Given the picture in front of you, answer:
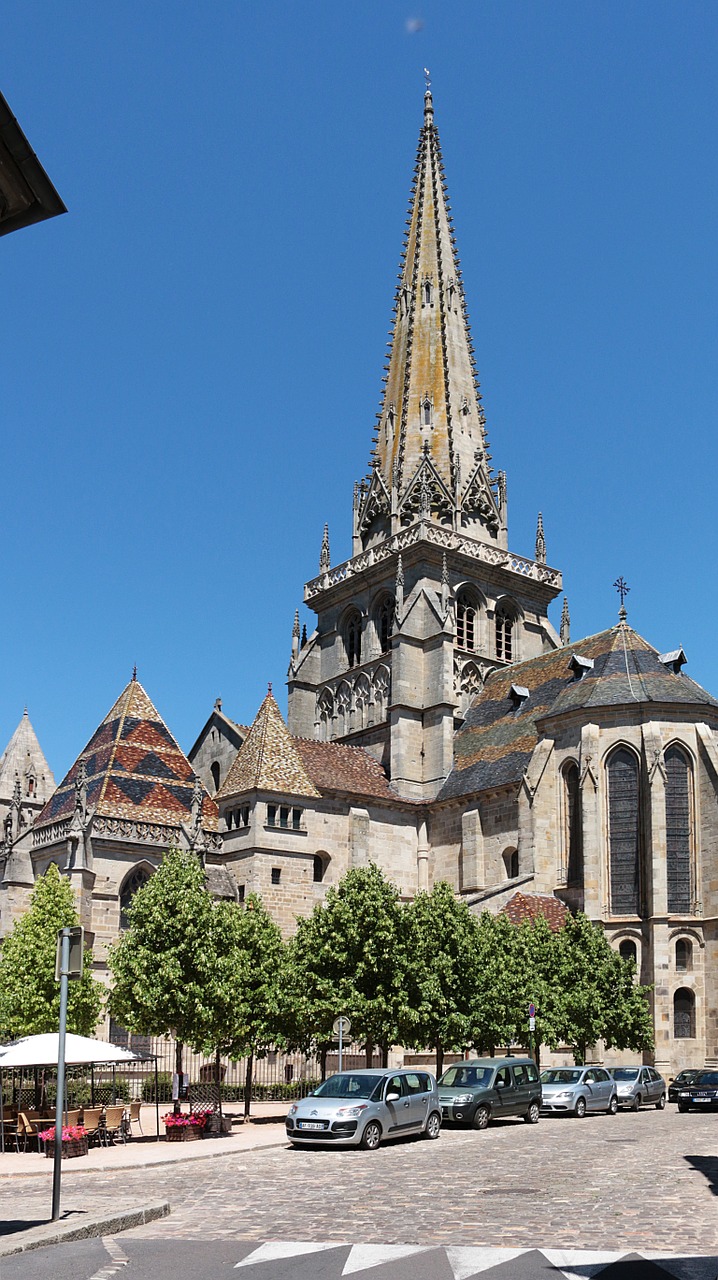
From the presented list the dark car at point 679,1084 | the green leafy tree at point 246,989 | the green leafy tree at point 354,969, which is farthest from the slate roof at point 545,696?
the green leafy tree at point 246,989

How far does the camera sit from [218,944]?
2944cm

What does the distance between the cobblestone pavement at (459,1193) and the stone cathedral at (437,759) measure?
68.1 feet

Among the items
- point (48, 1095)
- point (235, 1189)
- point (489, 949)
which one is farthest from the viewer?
point (489, 949)

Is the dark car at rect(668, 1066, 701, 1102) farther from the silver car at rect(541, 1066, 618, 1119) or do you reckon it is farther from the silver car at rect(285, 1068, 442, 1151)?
the silver car at rect(285, 1068, 442, 1151)

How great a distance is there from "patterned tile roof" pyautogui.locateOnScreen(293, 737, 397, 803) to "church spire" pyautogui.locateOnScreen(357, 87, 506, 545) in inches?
506

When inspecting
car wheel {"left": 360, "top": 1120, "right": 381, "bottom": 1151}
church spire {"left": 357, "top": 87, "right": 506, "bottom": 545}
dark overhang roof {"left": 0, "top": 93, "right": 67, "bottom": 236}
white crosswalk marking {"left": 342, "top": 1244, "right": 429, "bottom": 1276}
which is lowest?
car wheel {"left": 360, "top": 1120, "right": 381, "bottom": 1151}

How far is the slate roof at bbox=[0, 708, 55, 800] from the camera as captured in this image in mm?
68562

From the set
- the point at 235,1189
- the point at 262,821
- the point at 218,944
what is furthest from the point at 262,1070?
the point at 235,1189

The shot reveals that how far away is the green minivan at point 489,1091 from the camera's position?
82.2 feet

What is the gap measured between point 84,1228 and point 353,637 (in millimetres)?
51852

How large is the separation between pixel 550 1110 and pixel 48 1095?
37.6 ft

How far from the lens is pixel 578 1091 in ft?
94.8

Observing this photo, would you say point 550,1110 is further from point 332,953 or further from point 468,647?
point 468,647

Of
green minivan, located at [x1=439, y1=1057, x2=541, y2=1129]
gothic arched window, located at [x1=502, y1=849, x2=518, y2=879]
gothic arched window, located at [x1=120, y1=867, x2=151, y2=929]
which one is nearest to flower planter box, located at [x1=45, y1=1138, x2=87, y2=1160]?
green minivan, located at [x1=439, y1=1057, x2=541, y2=1129]
